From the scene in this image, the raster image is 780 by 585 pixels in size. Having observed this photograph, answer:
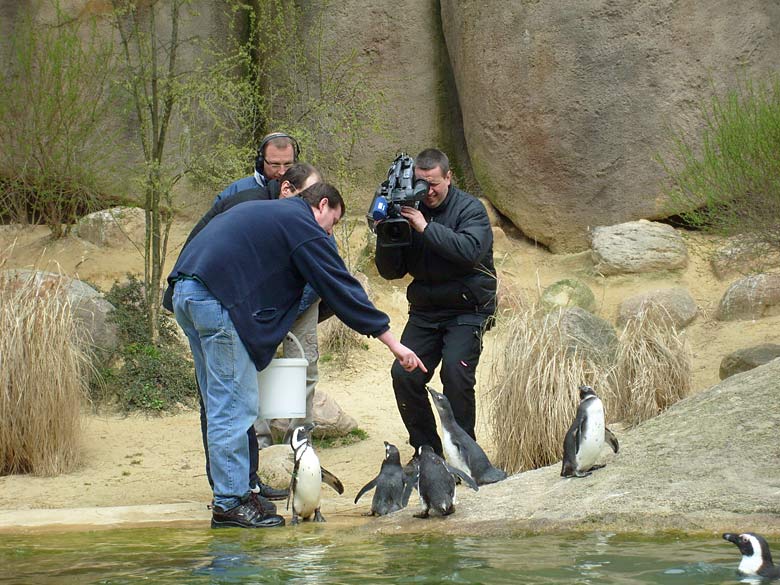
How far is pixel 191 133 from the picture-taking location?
37.3 ft

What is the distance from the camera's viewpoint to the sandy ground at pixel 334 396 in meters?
6.82

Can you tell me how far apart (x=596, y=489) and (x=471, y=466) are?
86 centimetres

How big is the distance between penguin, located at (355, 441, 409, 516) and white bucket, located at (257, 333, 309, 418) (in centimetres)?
68

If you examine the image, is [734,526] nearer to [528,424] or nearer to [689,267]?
[528,424]

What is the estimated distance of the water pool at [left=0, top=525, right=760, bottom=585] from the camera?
4.57 meters

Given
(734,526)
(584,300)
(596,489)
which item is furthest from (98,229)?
(734,526)

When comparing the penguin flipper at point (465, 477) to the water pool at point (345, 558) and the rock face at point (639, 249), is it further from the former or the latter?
the rock face at point (639, 249)

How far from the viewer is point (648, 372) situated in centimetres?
720

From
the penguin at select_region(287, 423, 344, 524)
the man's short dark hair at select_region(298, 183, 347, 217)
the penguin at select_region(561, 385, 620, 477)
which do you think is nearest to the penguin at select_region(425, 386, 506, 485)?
the penguin at select_region(561, 385, 620, 477)

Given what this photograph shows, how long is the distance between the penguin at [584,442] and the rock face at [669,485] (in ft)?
0.21

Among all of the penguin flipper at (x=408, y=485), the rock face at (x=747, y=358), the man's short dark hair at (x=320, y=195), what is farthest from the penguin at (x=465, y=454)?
the rock face at (x=747, y=358)

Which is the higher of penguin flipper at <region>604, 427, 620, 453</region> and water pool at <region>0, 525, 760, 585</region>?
penguin flipper at <region>604, 427, 620, 453</region>

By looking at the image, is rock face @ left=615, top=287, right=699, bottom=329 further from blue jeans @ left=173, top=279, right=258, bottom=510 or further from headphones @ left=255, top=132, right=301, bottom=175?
blue jeans @ left=173, top=279, right=258, bottom=510

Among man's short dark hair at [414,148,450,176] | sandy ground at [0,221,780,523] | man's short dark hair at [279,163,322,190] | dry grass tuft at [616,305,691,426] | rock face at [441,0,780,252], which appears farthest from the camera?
rock face at [441,0,780,252]
